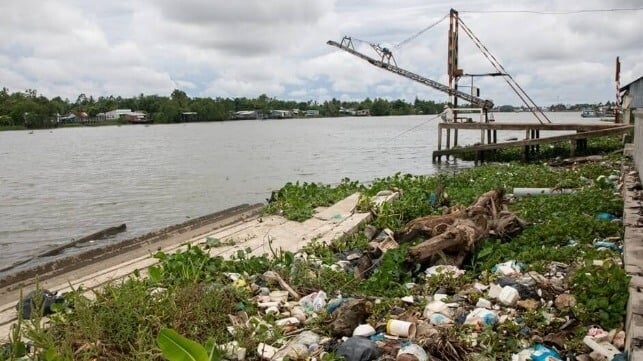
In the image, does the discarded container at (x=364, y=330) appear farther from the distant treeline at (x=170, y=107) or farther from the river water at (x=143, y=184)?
the distant treeline at (x=170, y=107)

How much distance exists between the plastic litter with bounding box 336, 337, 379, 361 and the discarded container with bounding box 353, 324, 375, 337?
0.26 m

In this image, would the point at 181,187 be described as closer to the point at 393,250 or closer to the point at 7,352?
the point at 393,250

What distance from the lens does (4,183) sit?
81.5ft

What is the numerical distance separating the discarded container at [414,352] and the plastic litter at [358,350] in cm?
19

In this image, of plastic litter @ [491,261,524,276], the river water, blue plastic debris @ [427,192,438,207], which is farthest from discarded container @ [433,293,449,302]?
the river water

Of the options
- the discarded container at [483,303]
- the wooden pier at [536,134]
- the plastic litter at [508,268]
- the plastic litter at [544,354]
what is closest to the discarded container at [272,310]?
the discarded container at [483,303]

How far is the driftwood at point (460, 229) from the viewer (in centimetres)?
645

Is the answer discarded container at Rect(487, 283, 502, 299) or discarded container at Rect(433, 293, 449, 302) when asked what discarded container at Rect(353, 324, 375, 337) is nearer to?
discarded container at Rect(433, 293, 449, 302)

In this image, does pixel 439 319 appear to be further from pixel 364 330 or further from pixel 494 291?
pixel 494 291

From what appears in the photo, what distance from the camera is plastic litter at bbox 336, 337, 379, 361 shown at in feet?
12.9

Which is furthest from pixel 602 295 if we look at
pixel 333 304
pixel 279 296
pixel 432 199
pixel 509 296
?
pixel 432 199

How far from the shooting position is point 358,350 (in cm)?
396

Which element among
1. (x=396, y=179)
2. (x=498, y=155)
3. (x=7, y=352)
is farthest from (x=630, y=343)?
(x=498, y=155)

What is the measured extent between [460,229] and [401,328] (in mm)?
2610
